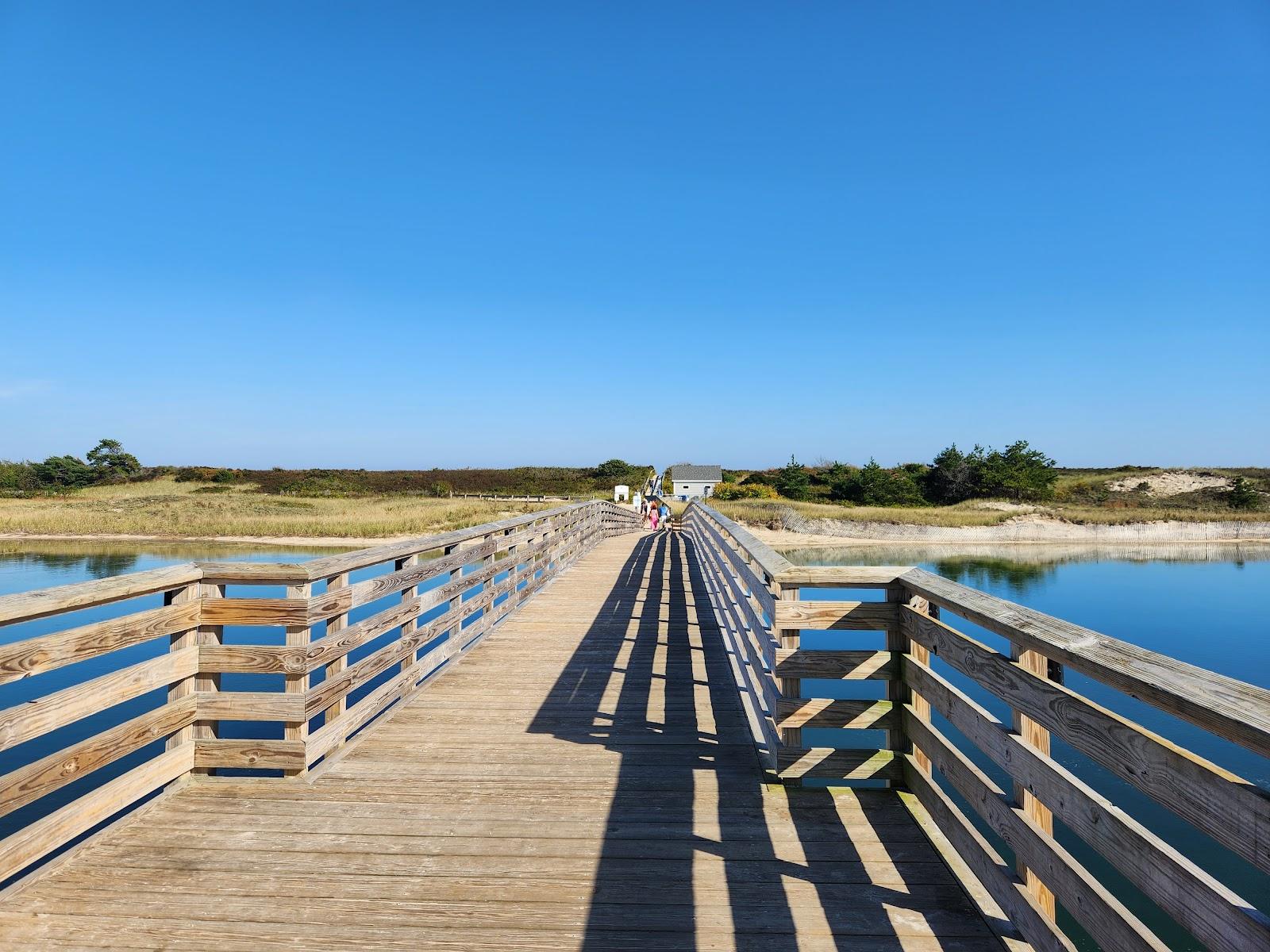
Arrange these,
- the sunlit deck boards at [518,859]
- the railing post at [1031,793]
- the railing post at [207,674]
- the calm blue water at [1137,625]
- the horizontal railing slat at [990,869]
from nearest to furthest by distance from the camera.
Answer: the horizontal railing slat at [990,869]
the railing post at [1031,793]
the sunlit deck boards at [518,859]
the railing post at [207,674]
the calm blue water at [1137,625]

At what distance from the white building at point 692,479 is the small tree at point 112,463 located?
163 ft

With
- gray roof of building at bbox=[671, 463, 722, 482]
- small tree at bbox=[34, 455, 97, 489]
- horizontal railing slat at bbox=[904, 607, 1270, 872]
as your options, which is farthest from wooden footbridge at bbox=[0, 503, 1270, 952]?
small tree at bbox=[34, 455, 97, 489]

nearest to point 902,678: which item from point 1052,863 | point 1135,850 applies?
point 1052,863

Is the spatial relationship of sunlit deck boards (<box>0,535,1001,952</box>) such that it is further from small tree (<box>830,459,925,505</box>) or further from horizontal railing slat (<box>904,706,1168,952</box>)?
small tree (<box>830,459,925,505</box>)

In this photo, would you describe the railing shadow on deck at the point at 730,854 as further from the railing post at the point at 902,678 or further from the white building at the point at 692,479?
the white building at the point at 692,479

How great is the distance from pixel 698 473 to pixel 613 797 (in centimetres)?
6436

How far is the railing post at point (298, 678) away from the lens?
356 centimetres

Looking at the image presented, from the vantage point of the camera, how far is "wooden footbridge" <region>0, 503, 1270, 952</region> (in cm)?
191

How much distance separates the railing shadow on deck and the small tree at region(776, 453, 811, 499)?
50.5 meters

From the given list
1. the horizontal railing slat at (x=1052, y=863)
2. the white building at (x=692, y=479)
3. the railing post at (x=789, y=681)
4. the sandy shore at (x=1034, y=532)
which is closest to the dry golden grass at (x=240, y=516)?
the sandy shore at (x=1034, y=532)

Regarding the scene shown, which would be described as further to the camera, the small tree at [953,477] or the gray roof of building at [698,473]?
the gray roof of building at [698,473]

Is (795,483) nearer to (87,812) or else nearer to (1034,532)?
(1034,532)

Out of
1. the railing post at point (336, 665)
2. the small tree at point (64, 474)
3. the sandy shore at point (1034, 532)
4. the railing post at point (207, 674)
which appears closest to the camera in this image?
the railing post at point (207, 674)

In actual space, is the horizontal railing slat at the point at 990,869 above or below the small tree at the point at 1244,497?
below
